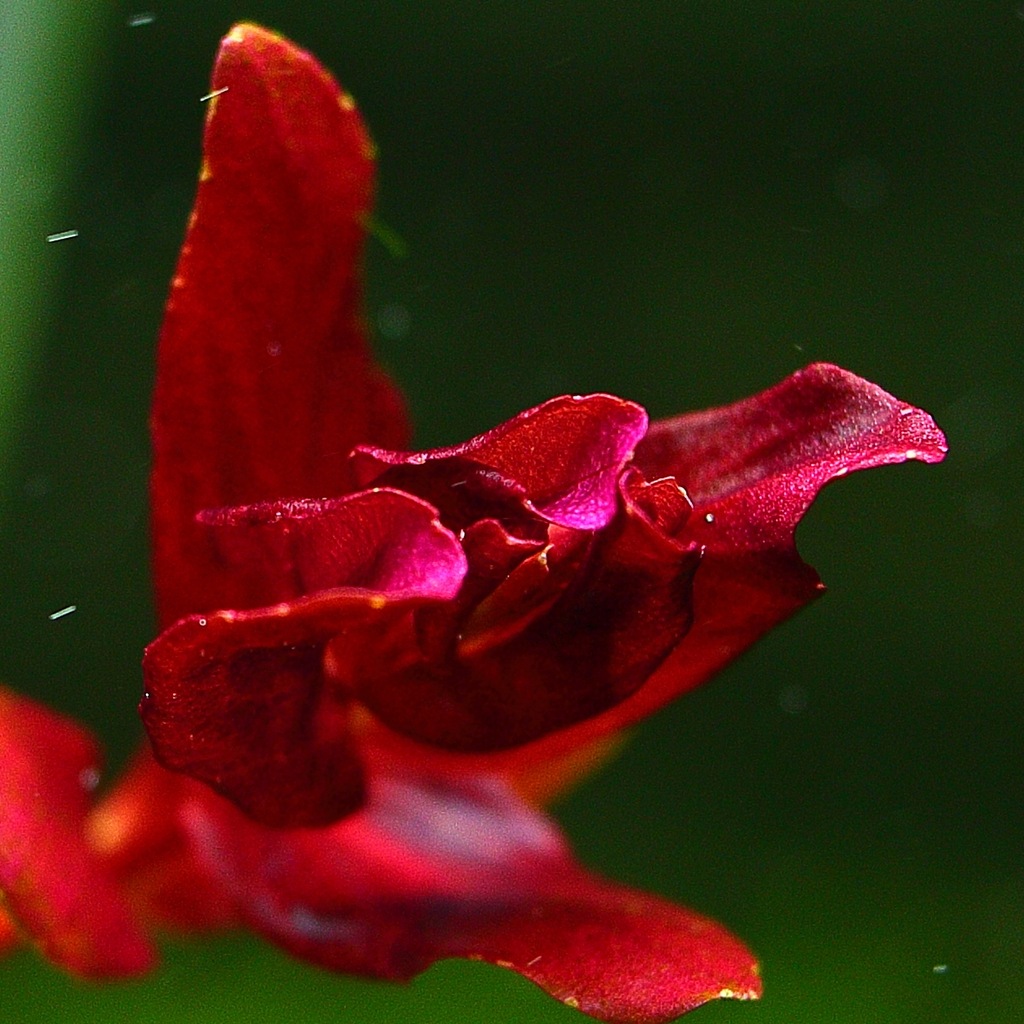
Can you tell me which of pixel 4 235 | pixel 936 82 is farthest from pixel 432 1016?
pixel 936 82

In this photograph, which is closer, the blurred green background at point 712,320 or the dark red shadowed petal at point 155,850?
the dark red shadowed petal at point 155,850

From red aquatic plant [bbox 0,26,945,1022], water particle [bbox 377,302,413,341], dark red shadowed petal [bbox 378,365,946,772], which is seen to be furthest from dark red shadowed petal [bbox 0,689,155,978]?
water particle [bbox 377,302,413,341]

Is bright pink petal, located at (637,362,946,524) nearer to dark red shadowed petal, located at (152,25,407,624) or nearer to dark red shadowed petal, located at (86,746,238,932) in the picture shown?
dark red shadowed petal, located at (152,25,407,624)

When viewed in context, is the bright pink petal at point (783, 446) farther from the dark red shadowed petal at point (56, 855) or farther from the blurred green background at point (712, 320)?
the blurred green background at point (712, 320)

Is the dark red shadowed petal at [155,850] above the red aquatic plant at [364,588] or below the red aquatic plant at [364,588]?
below

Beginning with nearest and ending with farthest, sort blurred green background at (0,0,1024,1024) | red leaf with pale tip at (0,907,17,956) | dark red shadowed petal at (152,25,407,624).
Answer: dark red shadowed petal at (152,25,407,624) → red leaf with pale tip at (0,907,17,956) → blurred green background at (0,0,1024,1024)

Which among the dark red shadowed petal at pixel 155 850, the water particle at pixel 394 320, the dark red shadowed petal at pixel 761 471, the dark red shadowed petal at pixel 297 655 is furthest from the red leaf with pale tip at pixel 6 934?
the water particle at pixel 394 320
